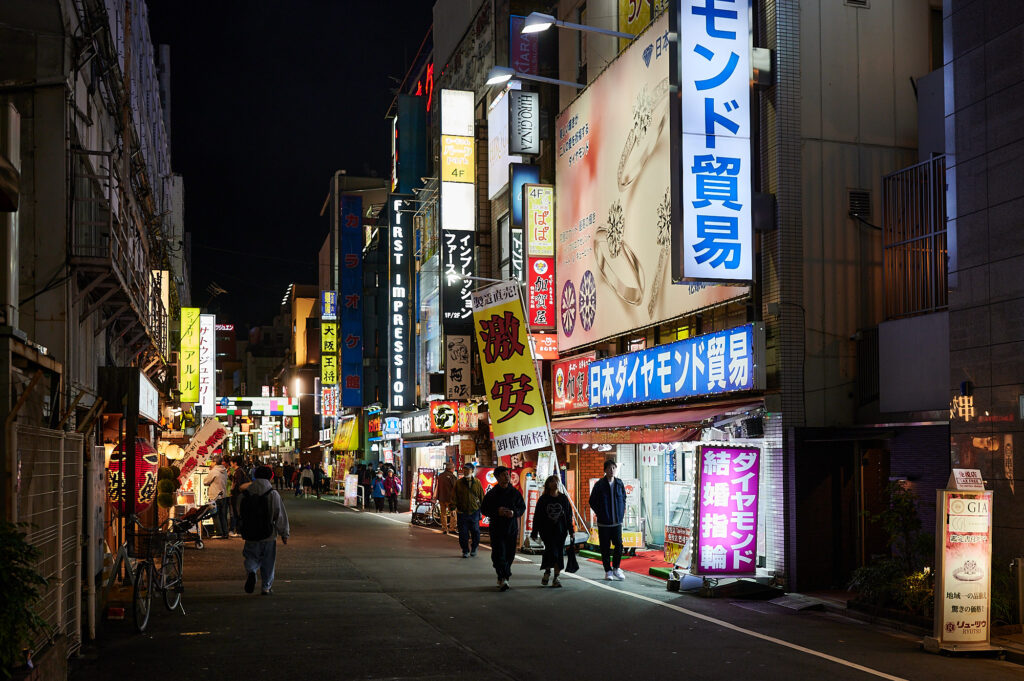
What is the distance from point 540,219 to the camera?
27.2 m

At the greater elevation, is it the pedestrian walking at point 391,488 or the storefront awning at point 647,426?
the storefront awning at point 647,426

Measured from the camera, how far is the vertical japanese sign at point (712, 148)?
1636cm

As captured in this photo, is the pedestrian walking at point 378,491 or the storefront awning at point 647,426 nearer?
the storefront awning at point 647,426

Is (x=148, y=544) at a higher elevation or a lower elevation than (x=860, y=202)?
lower

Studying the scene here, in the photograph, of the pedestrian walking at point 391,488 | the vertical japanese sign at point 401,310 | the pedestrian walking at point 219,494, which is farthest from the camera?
the vertical japanese sign at point 401,310

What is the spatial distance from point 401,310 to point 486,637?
37838 mm

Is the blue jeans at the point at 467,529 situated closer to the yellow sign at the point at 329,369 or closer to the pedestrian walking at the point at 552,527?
the pedestrian walking at the point at 552,527

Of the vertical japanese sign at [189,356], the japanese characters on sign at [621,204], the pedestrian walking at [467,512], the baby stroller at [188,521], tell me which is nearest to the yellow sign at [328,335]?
the vertical japanese sign at [189,356]

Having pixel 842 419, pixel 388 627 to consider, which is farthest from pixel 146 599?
pixel 842 419

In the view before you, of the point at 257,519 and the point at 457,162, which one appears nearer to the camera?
the point at 257,519

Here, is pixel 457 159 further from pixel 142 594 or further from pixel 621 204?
pixel 142 594

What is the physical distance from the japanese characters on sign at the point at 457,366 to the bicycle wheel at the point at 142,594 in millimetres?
21239

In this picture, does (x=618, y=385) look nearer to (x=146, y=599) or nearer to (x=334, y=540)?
(x=334, y=540)

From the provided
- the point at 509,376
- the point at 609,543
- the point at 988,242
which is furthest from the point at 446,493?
the point at 988,242
